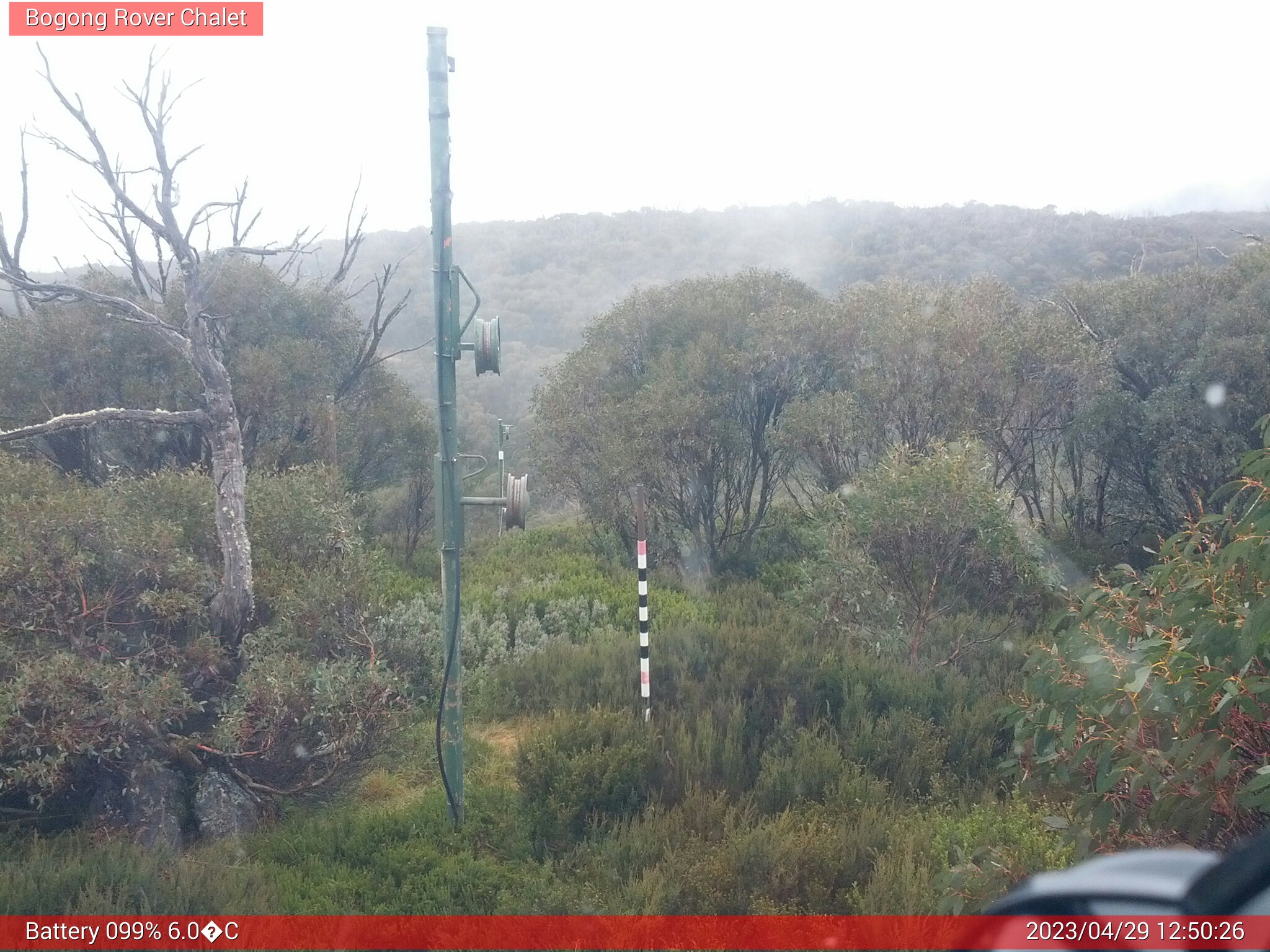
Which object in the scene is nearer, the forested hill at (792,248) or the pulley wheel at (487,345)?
the pulley wheel at (487,345)

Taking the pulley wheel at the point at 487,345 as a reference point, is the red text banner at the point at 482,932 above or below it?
below

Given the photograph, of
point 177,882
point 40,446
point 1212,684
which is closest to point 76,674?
point 177,882

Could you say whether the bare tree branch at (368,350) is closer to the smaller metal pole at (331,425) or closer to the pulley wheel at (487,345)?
the smaller metal pole at (331,425)

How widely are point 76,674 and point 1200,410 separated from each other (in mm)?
14722

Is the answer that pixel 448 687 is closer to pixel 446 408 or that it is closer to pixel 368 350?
pixel 446 408

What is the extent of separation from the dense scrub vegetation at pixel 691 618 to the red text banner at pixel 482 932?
16 centimetres

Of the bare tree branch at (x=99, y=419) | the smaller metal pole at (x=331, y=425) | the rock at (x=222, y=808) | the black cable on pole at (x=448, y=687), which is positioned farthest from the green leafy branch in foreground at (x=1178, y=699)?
the smaller metal pole at (x=331, y=425)

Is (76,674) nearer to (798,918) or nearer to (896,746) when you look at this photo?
(798,918)

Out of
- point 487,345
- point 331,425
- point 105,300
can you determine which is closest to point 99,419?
point 105,300

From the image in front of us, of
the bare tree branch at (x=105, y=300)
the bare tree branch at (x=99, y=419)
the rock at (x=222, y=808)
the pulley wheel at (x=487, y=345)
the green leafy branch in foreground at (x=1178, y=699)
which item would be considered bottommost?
the rock at (x=222, y=808)

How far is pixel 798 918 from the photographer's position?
4145 millimetres

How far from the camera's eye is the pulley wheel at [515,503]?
5.62m

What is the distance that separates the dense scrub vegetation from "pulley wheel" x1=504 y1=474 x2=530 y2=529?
164cm

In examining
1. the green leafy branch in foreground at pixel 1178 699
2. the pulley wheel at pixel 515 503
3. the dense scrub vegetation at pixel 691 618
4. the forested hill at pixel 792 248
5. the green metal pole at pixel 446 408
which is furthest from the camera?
the forested hill at pixel 792 248
